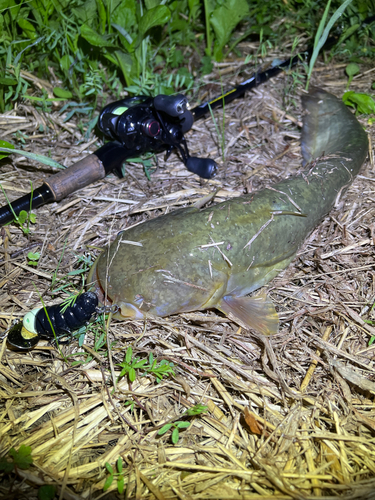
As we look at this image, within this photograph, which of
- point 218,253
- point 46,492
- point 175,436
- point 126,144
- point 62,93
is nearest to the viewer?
point 46,492

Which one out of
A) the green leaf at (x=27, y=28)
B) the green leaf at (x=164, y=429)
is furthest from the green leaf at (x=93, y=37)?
the green leaf at (x=164, y=429)

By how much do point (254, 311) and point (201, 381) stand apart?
1.63 ft

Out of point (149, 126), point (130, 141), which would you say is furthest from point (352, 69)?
point (130, 141)

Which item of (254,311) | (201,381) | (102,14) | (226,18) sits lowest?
(201,381)

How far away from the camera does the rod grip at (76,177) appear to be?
8.95 feet

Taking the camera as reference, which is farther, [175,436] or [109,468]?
[175,436]

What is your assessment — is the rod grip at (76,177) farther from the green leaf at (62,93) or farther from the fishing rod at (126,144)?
the green leaf at (62,93)

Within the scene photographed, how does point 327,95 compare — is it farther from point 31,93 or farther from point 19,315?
point 19,315

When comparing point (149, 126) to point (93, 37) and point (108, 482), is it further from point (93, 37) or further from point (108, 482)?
point (108, 482)

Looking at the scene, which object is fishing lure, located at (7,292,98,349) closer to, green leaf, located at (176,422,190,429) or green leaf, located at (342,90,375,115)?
green leaf, located at (176,422,190,429)

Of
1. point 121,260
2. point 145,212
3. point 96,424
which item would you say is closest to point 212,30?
point 145,212

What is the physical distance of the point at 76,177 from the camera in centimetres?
280

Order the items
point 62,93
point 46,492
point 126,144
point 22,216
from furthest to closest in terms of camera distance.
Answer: point 62,93 → point 126,144 → point 22,216 → point 46,492

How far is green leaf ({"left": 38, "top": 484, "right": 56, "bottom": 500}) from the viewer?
5.45ft
